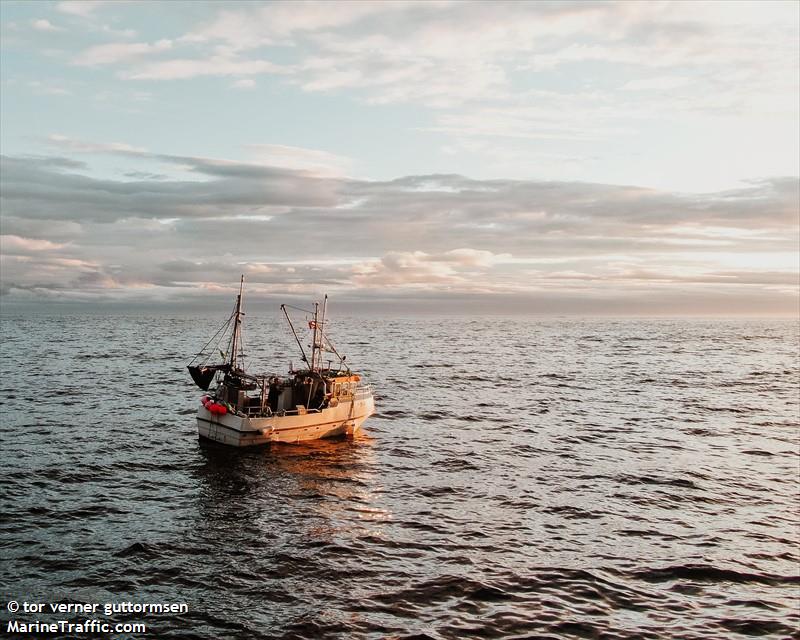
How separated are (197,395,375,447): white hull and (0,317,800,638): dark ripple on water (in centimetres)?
105

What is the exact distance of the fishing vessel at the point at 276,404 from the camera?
44094 millimetres

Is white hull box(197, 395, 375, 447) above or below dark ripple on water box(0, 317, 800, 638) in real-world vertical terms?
above

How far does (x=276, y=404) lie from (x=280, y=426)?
13.0 feet

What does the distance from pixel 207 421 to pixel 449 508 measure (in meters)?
20.3

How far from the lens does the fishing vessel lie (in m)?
44.1

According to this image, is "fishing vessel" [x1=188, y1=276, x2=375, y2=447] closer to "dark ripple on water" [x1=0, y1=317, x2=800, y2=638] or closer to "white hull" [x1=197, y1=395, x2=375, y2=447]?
"white hull" [x1=197, y1=395, x2=375, y2=447]

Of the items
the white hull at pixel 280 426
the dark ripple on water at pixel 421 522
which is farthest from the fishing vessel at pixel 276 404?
the dark ripple on water at pixel 421 522

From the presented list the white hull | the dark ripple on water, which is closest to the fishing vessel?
the white hull

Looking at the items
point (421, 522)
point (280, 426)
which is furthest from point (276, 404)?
point (421, 522)

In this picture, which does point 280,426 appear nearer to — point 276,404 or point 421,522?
point 276,404

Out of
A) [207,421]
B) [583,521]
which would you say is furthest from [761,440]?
[207,421]

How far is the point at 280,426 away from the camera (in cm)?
4506

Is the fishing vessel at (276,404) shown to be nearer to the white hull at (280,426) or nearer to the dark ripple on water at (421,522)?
the white hull at (280,426)

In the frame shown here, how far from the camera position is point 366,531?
30.3m
